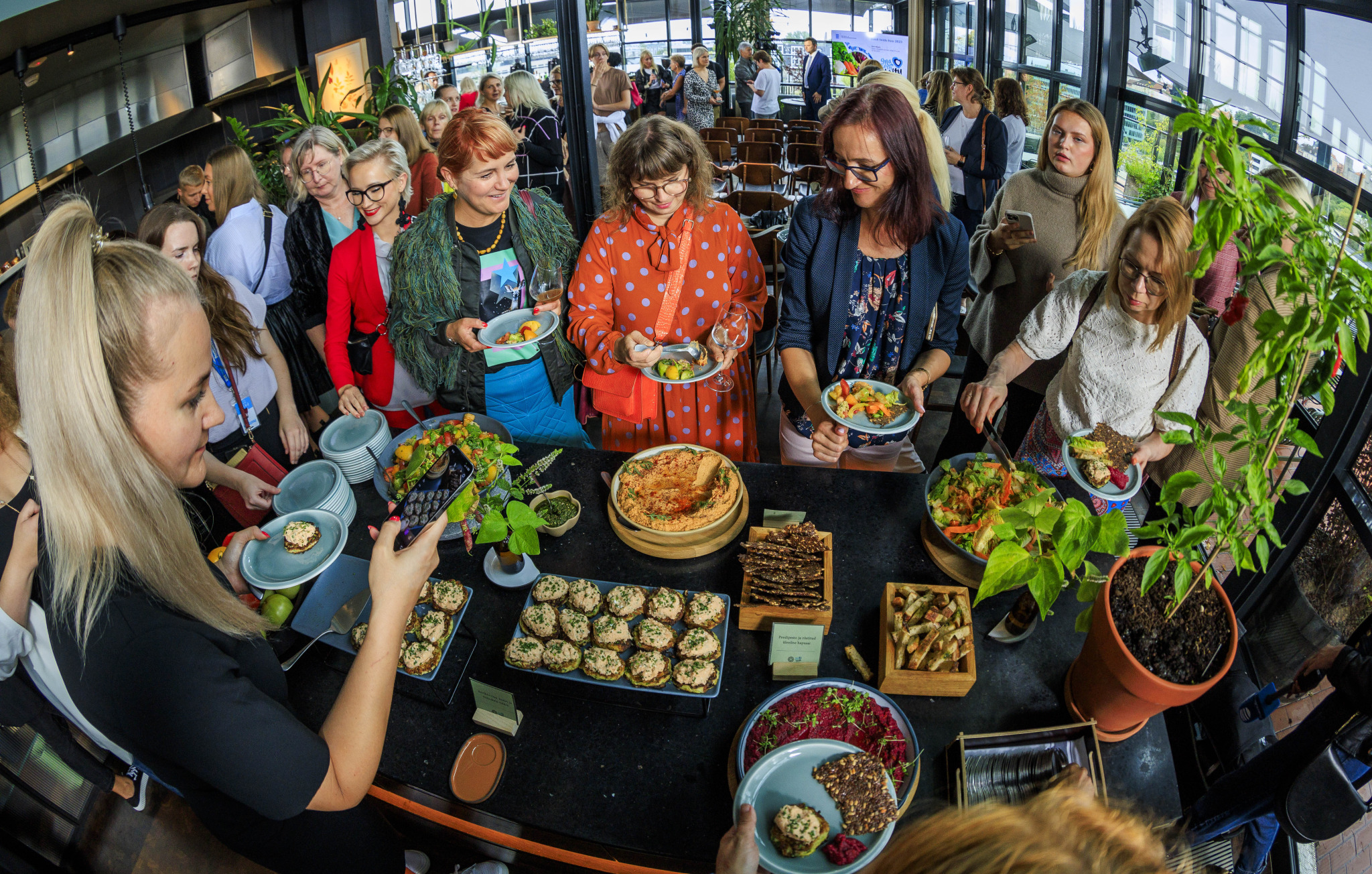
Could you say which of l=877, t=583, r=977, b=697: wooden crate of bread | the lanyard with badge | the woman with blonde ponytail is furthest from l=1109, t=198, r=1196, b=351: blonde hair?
the lanyard with badge

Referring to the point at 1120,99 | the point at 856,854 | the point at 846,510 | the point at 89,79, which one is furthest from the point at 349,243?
the point at 1120,99

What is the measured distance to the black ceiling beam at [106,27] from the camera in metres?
4.29

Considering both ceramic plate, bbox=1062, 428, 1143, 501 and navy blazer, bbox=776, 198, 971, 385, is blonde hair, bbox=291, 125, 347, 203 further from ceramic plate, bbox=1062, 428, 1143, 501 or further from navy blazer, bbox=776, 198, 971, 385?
ceramic plate, bbox=1062, 428, 1143, 501

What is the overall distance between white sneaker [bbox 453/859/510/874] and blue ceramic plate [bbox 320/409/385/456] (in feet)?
4.31

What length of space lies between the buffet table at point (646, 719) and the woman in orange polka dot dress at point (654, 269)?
30.6 inches

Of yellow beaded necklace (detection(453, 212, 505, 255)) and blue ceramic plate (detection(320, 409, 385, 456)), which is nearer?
blue ceramic plate (detection(320, 409, 385, 456))

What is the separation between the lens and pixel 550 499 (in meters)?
2.09

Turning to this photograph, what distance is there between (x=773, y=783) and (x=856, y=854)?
7.5 inches

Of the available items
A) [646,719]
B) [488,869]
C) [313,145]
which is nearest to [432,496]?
[646,719]

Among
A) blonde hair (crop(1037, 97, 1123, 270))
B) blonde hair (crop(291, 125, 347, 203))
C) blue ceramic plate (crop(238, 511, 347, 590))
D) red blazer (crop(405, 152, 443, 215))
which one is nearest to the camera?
blue ceramic plate (crop(238, 511, 347, 590))

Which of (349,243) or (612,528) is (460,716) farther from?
(349,243)

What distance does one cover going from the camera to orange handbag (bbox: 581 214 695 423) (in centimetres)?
248

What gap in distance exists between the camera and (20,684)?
59.2 inches

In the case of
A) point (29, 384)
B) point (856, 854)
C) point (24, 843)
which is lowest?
point (24, 843)
